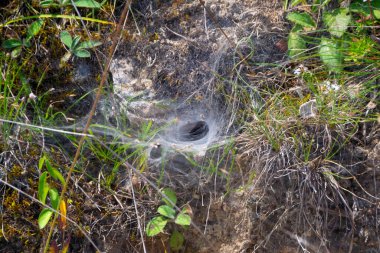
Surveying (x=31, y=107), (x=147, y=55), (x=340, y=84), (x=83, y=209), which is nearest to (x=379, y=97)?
(x=340, y=84)

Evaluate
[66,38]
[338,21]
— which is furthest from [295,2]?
[66,38]

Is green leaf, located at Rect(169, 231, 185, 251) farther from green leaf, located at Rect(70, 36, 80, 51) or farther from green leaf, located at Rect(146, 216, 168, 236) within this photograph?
green leaf, located at Rect(70, 36, 80, 51)

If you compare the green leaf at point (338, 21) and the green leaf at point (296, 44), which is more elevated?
the green leaf at point (338, 21)

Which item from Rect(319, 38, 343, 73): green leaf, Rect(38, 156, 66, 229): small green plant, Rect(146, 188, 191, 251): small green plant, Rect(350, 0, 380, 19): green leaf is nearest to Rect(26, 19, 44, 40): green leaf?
Rect(38, 156, 66, 229): small green plant

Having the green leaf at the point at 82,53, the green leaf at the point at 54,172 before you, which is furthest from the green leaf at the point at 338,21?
the green leaf at the point at 54,172

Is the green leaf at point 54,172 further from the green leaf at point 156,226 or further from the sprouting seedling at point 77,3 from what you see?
the sprouting seedling at point 77,3

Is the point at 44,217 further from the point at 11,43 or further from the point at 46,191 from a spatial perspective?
the point at 11,43

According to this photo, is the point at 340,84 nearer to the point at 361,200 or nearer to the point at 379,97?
the point at 379,97
